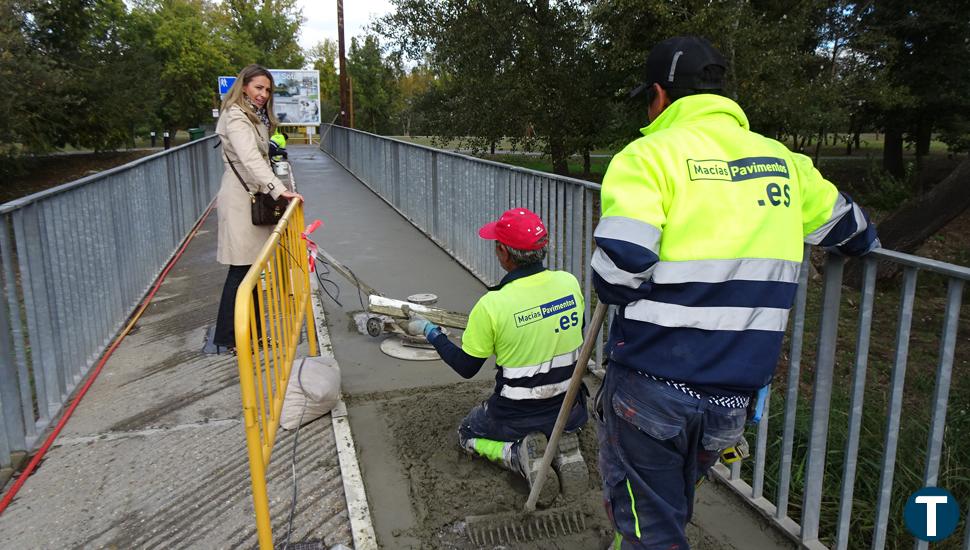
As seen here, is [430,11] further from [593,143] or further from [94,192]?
[94,192]

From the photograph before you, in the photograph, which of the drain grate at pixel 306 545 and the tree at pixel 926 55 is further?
the tree at pixel 926 55

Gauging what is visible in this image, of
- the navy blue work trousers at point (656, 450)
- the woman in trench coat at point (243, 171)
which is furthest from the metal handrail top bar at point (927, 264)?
the woman in trench coat at point (243, 171)

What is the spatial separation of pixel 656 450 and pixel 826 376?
1.02m

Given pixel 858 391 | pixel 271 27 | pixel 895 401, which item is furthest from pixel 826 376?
pixel 271 27

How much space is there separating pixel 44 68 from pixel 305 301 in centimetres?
1595

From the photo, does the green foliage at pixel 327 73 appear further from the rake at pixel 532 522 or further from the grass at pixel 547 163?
the rake at pixel 532 522

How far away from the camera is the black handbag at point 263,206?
4984 millimetres

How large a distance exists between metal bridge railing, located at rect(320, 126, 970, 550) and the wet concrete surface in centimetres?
38

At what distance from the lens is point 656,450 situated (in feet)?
7.19

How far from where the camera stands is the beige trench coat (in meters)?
4.82

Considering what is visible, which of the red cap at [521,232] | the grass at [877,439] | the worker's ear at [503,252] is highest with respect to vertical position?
the red cap at [521,232]

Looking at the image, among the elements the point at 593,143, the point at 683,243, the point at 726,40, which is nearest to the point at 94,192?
the point at 683,243

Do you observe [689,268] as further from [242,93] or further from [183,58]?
[183,58]

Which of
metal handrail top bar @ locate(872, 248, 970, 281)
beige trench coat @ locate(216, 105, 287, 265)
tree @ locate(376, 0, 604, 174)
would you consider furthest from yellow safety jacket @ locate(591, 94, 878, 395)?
tree @ locate(376, 0, 604, 174)
